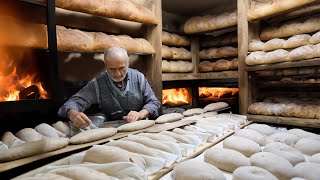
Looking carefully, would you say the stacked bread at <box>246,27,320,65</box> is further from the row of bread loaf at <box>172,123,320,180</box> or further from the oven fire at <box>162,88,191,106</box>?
the oven fire at <box>162,88,191,106</box>

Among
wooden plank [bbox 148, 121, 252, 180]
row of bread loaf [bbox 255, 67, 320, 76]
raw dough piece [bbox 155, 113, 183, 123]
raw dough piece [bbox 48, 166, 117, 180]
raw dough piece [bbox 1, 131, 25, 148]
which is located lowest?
wooden plank [bbox 148, 121, 252, 180]

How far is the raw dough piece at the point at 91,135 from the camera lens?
166 centimetres

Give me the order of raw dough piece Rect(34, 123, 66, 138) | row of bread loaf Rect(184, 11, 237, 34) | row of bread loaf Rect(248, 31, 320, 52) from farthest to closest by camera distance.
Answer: row of bread loaf Rect(184, 11, 237, 34) < row of bread loaf Rect(248, 31, 320, 52) < raw dough piece Rect(34, 123, 66, 138)

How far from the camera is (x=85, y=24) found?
316 centimetres

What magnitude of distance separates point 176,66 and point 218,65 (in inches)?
30.7

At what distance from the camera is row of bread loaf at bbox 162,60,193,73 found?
156 inches

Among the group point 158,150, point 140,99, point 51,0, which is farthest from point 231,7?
point 158,150

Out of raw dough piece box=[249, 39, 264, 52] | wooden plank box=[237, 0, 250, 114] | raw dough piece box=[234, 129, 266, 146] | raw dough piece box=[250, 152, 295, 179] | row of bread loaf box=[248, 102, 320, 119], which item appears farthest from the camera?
wooden plank box=[237, 0, 250, 114]

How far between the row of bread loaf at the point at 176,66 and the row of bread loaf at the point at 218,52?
341mm

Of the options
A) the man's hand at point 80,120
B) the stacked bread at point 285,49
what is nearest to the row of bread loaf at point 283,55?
the stacked bread at point 285,49

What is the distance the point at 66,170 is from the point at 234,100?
381 centimetres

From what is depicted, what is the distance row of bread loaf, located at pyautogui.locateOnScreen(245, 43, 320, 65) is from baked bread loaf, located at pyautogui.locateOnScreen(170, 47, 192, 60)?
4.56ft

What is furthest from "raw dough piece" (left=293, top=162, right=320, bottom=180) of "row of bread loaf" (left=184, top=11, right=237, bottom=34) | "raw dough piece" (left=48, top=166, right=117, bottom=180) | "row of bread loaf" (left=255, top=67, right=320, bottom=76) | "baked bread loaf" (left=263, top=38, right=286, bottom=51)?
"row of bread loaf" (left=184, top=11, right=237, bottom=34)

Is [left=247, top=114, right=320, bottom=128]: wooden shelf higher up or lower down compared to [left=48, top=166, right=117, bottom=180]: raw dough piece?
lower down
